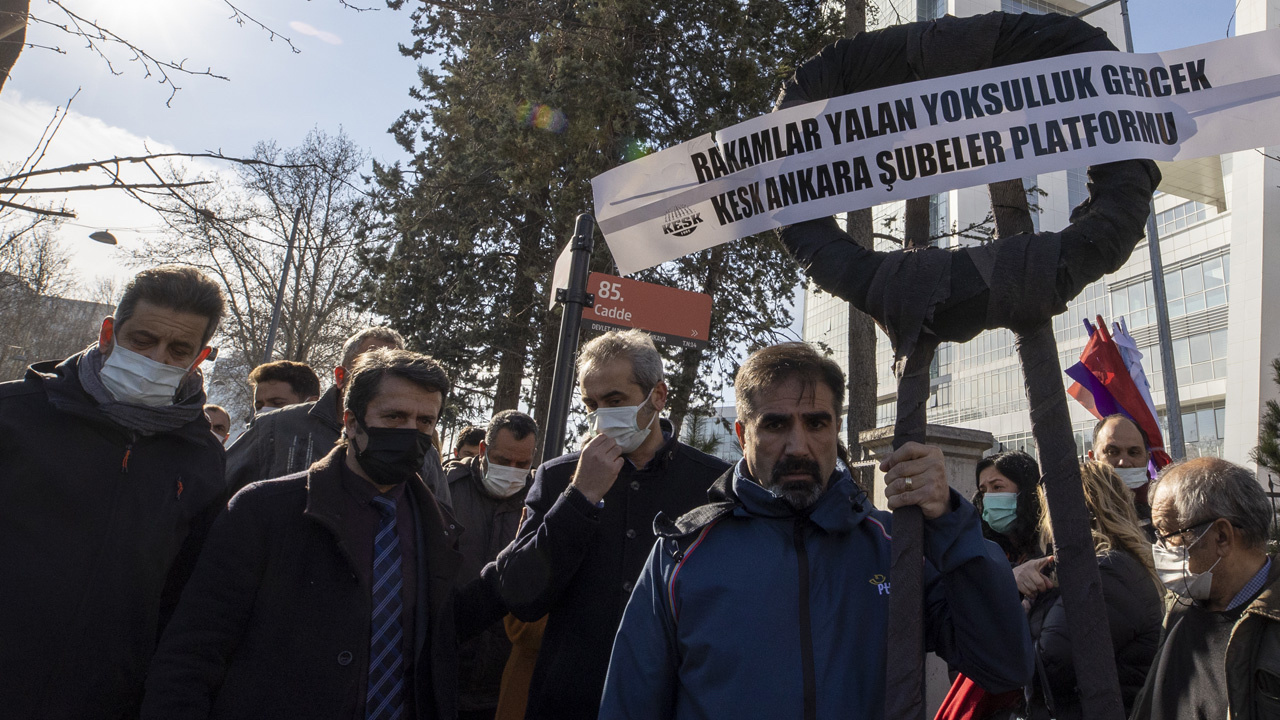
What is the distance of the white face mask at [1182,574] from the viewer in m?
2.57

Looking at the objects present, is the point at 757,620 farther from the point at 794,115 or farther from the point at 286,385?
the point at 286,385

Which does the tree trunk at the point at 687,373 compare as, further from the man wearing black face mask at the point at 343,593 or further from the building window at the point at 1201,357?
the building window at the point at 1201,357

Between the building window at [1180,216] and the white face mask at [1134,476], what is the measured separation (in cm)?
3262

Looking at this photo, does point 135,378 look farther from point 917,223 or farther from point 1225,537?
point 1225,537

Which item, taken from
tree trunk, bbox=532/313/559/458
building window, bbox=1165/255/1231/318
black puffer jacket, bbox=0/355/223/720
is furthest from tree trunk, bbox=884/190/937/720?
building window, bbox=1165/255/1231/318

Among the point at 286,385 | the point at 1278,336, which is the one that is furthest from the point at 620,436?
the point at 1278,336

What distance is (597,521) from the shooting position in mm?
2557

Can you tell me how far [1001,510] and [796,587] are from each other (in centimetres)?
233

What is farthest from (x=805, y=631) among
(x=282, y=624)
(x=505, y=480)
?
(x=505, y=480)

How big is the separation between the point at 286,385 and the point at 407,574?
2480mm

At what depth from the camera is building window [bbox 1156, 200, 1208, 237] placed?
1280 inches

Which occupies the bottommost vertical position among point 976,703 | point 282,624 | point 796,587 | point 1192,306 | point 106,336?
point 976,703

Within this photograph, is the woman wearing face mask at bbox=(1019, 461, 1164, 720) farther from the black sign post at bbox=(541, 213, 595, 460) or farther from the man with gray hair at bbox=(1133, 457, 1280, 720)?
the black sign post at bbox=(541, 213, 595, 460)

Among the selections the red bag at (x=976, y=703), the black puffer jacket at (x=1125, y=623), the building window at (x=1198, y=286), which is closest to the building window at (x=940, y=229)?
the black puffer jacket at (x=1125, y=623)
